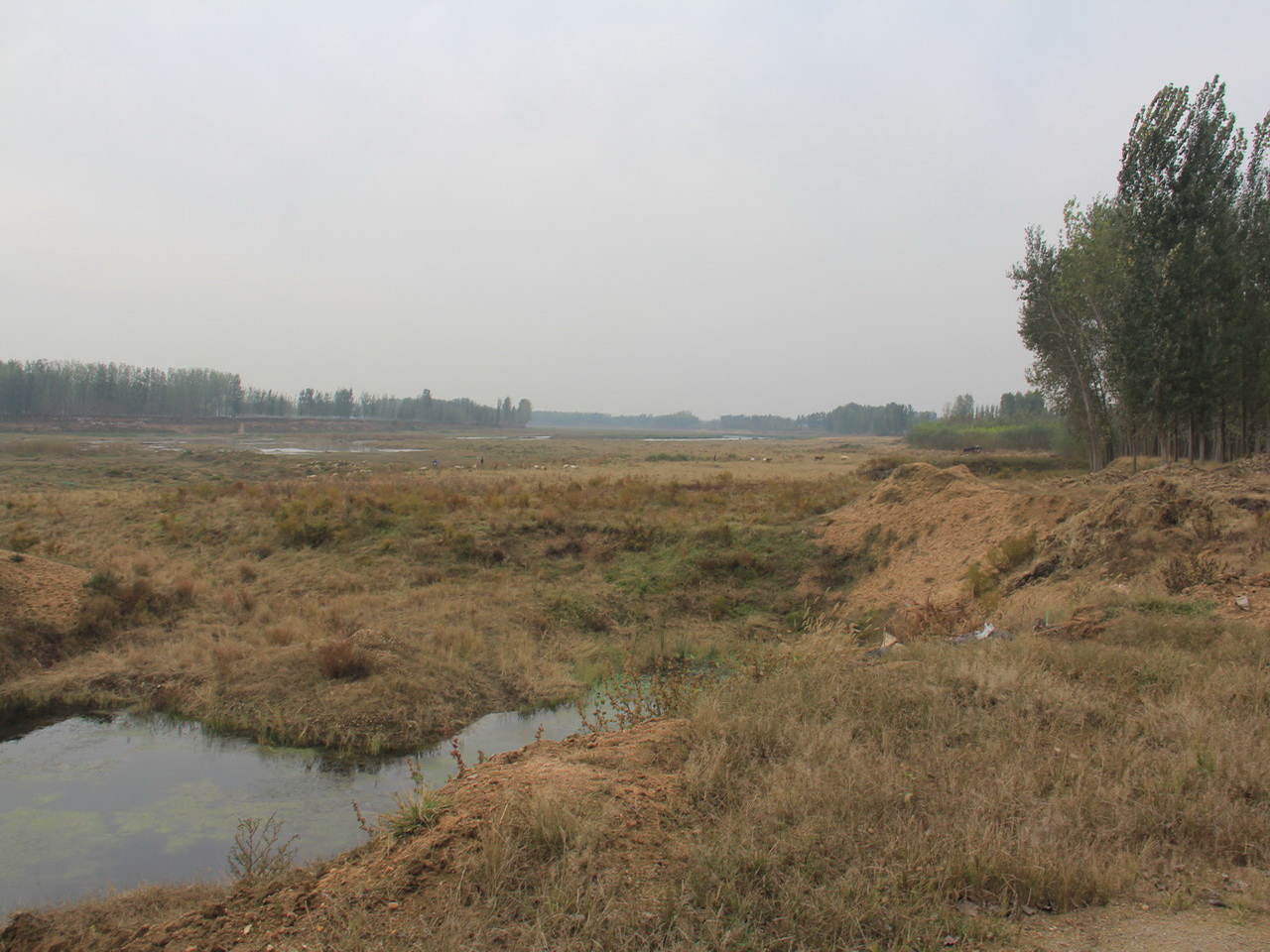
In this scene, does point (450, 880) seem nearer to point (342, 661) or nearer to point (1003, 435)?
point (342, 661)

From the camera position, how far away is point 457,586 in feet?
62.5

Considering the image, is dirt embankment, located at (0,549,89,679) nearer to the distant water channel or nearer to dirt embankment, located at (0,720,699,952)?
the distant water channel

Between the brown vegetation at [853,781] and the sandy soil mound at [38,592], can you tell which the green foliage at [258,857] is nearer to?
the brown vegetation at [853,781]

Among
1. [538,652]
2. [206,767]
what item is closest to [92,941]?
[206,767]

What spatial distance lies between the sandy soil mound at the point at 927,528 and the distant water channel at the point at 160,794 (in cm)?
901

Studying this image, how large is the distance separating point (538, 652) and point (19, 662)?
9183 millimetres

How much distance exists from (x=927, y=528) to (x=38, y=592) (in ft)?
66.8

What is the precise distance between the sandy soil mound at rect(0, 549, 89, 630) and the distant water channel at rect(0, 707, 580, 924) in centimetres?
372

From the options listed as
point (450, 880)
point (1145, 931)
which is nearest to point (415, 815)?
point (450, 880)

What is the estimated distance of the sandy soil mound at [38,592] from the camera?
14133 mm

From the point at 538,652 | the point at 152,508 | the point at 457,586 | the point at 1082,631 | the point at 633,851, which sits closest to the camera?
the point at 633,851

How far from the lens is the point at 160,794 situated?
9133 mm

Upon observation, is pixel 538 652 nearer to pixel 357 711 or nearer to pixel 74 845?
pixel 357 711

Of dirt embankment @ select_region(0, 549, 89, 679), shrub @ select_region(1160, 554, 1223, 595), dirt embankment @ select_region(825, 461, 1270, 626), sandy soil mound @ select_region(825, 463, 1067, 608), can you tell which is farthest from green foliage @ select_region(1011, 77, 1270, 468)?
dirt embankment @ select_region(0, 549, 89, 679)
